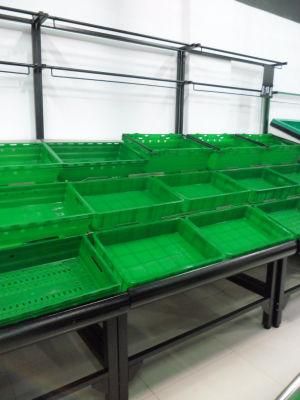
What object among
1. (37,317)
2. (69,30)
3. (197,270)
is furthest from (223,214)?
(69,30)

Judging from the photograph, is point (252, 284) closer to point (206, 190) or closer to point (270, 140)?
point (206, 190)

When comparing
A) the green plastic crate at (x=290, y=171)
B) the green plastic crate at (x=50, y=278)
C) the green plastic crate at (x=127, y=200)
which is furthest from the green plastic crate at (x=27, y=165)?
the green plastic crate at (x=290, y=171)

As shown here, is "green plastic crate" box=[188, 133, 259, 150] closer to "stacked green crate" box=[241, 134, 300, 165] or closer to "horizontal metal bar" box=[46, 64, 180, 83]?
"stacked green crate" box=[241, 134, 300, 165]

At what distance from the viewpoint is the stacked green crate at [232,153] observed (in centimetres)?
245

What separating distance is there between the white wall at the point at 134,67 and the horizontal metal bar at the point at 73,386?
6.81 ft

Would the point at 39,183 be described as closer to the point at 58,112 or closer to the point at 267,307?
the point at 58,112

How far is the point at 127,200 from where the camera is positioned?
6.51 ft

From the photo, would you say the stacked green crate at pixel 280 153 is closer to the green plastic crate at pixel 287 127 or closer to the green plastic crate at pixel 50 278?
the green plastic crate at pixel 287 127

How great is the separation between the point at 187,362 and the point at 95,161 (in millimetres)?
1374

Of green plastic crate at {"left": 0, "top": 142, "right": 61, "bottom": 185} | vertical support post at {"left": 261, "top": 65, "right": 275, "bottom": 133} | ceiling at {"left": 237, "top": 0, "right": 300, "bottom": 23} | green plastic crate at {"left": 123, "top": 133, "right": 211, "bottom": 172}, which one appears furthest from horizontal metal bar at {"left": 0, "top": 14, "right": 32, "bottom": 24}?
vertical support post at {"left": 261, "top": 65, "right": 275, "bottom": 133}

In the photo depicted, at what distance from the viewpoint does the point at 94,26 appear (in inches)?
106

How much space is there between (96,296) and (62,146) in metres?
1.27

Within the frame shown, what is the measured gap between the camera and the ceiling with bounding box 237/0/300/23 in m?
4.06

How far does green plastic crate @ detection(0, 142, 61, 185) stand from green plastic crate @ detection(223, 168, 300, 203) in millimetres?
1324
